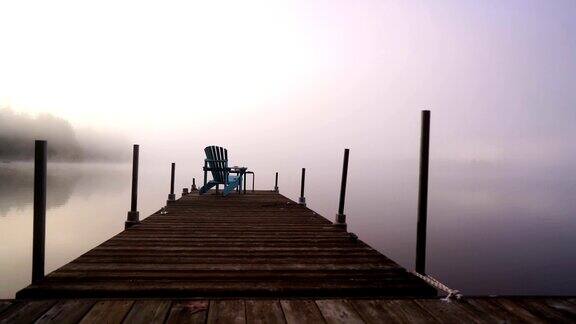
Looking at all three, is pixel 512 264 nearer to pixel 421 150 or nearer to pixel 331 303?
pixel 421 150

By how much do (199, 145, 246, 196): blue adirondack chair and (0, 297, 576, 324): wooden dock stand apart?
7.84 m

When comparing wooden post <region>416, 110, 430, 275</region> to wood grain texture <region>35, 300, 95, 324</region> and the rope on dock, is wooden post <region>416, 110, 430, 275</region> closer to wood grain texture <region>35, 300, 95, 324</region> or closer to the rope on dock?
the rope on dock

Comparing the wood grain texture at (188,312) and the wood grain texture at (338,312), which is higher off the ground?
the wood grain texture at (338,312)

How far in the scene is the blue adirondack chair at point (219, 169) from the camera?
10164mm

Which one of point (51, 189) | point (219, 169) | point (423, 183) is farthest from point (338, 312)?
point (51, 189)

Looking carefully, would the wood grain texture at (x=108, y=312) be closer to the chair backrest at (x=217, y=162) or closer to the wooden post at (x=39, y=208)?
the wooden post at (x=39, y=208)

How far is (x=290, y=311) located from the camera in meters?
2.17

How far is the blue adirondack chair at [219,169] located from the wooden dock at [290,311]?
784 cm

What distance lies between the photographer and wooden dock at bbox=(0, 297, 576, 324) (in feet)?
6.73

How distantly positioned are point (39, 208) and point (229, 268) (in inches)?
62.5

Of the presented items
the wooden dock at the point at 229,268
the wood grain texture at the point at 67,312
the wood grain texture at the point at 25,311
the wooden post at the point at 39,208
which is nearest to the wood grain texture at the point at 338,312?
the wooden dock at the point at 229,268

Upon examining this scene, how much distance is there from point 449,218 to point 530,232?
6.39 m

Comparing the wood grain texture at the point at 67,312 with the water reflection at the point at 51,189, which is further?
the water reflection at the point at 51,189

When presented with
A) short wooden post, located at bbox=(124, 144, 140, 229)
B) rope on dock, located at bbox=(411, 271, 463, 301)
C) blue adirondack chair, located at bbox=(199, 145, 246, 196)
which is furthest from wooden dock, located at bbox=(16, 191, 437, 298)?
blue adirondack chair, located at bbox=(199, 145, 246, 196)
